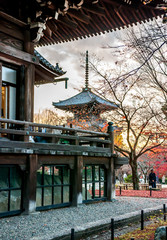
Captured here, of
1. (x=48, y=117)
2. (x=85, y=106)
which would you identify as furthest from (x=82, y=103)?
(x=48, y=117)

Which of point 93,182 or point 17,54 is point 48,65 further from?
point 93,182

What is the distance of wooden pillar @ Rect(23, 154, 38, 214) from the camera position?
9.77 m

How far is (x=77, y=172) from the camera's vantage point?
11.8 metres

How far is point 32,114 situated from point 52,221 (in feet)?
14.5

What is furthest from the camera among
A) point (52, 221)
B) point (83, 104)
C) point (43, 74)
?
point (83, 104)

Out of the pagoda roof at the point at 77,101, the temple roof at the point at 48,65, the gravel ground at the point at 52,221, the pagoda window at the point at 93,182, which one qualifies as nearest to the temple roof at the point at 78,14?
the temple roof at the point at 48,65

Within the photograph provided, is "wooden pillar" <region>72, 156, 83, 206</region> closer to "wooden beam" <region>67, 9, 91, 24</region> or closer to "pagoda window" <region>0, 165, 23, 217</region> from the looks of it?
"pagoda window" <region>0, 165, 23, 217</region>

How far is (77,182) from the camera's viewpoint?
1182 cm

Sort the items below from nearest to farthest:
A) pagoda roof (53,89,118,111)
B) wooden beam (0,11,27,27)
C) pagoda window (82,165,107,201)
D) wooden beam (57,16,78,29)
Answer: wooden beam (0,11,27,27)
wooden beam (57,16,78,29)
pagoda window (82,165,107,201)
pagoda roof (53,89,118,111)

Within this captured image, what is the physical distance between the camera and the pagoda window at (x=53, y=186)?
34.9 feet

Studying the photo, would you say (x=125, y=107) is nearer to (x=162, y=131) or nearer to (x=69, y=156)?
(x=162, y=131)

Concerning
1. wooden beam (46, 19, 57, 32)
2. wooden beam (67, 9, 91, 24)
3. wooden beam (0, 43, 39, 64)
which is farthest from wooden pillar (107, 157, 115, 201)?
wooden beam (46, 19, 57, 32)

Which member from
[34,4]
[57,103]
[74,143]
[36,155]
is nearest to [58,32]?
[34,4]

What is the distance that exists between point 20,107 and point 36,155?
2.13 m
